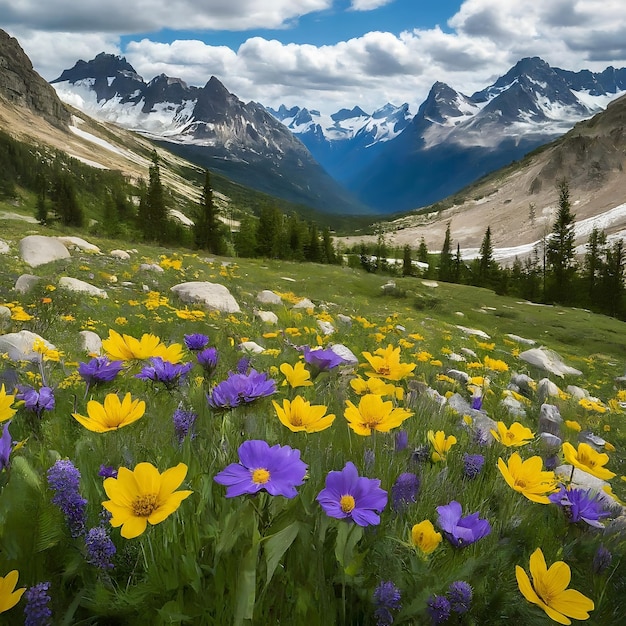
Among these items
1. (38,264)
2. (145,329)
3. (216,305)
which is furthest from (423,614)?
(38,264)

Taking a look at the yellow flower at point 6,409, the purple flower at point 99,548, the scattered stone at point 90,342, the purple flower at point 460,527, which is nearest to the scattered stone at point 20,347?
the scattered stone at point 90,342


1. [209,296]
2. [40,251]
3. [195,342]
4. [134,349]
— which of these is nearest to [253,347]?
[195,342]

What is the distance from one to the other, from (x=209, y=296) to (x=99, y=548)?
10.2m

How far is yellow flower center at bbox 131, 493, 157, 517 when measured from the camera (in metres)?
1.38

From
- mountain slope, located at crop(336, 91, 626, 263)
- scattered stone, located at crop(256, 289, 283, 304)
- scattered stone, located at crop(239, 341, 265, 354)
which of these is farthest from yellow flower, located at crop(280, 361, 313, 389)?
mountain slope, located at crop(336, 91, 626, 263)

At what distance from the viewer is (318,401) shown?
3.03m

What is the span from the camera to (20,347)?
4355 millimetres

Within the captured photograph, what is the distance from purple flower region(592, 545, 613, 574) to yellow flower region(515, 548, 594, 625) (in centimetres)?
54

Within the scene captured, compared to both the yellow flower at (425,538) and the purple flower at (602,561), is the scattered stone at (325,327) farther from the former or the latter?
the yellow flower at (425,538)

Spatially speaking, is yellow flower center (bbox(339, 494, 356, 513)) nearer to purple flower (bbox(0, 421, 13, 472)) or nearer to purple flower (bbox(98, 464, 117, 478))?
purple flower (bbox(98, 464, 117, 478))

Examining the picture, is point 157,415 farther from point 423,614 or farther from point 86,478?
point 423,614

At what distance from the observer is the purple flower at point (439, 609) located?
4.69 ft

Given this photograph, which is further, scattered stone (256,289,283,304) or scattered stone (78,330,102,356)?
scattered stone (256,289,283,304)

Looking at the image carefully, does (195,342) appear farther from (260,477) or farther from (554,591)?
(554,591)
